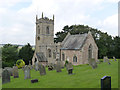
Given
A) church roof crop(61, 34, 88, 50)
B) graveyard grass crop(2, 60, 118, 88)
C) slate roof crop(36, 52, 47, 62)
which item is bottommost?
graveyard grass crop(2, 60, 118, 88)

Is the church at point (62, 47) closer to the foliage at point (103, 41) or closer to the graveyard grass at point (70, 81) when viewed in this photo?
the foliage at point (103, 41)

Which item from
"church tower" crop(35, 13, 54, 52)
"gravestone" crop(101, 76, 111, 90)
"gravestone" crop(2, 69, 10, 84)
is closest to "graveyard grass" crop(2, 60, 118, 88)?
"gravestone" crop(2, 69, 10, 84)

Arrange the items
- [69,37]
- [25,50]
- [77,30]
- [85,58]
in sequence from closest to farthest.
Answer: [85,58] < [69,37] < [25,50] < [77,30]

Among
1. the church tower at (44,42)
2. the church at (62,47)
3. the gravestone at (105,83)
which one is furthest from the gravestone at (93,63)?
the church tower at (44,42)

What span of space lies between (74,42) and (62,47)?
140 inches

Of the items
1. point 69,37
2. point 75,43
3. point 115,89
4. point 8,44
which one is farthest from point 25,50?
point 115,89

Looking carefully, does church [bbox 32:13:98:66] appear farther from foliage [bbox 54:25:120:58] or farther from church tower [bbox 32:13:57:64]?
foliage [bbox 54:25:120:58]

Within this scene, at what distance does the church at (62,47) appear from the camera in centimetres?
3044

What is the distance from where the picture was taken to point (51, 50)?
36844 mm

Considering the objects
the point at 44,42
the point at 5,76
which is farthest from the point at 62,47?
the point at 5,76

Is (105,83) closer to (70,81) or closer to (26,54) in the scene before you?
(70,81)

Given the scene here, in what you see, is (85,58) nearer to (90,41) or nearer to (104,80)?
(90,41)

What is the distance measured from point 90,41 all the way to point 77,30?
20015 mm

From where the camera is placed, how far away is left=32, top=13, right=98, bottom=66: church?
3044 centimetres
